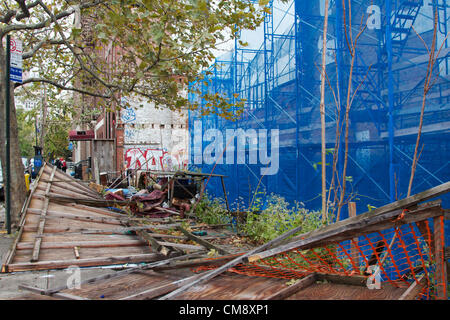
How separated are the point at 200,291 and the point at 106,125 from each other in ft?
71.4

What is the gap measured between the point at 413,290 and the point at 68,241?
499 centimetres

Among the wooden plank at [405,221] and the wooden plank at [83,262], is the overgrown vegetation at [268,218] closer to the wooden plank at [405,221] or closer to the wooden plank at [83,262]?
the wooden plank at [83,262]

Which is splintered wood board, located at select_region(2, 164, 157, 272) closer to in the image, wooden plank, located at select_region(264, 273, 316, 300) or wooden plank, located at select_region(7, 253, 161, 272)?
wooden plank, located at select_region(7, 253, 161, 272)

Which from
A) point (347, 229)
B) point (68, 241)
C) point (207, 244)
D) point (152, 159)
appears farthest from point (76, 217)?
point (152, 159)

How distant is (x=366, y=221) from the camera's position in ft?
8.49

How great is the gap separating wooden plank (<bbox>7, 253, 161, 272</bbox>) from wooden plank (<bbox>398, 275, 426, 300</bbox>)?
3.47 metres

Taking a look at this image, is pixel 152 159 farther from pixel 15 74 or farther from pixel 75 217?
pixel 15 74

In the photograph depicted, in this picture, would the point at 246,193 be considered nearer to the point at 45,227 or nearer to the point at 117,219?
the point at 117,219

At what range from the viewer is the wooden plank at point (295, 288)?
2.83 metres

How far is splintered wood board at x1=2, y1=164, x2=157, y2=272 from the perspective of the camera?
188 inches

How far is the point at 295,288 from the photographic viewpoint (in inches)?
117

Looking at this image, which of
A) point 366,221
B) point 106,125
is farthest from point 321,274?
point 106,125

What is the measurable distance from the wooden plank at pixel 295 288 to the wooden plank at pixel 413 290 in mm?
773
